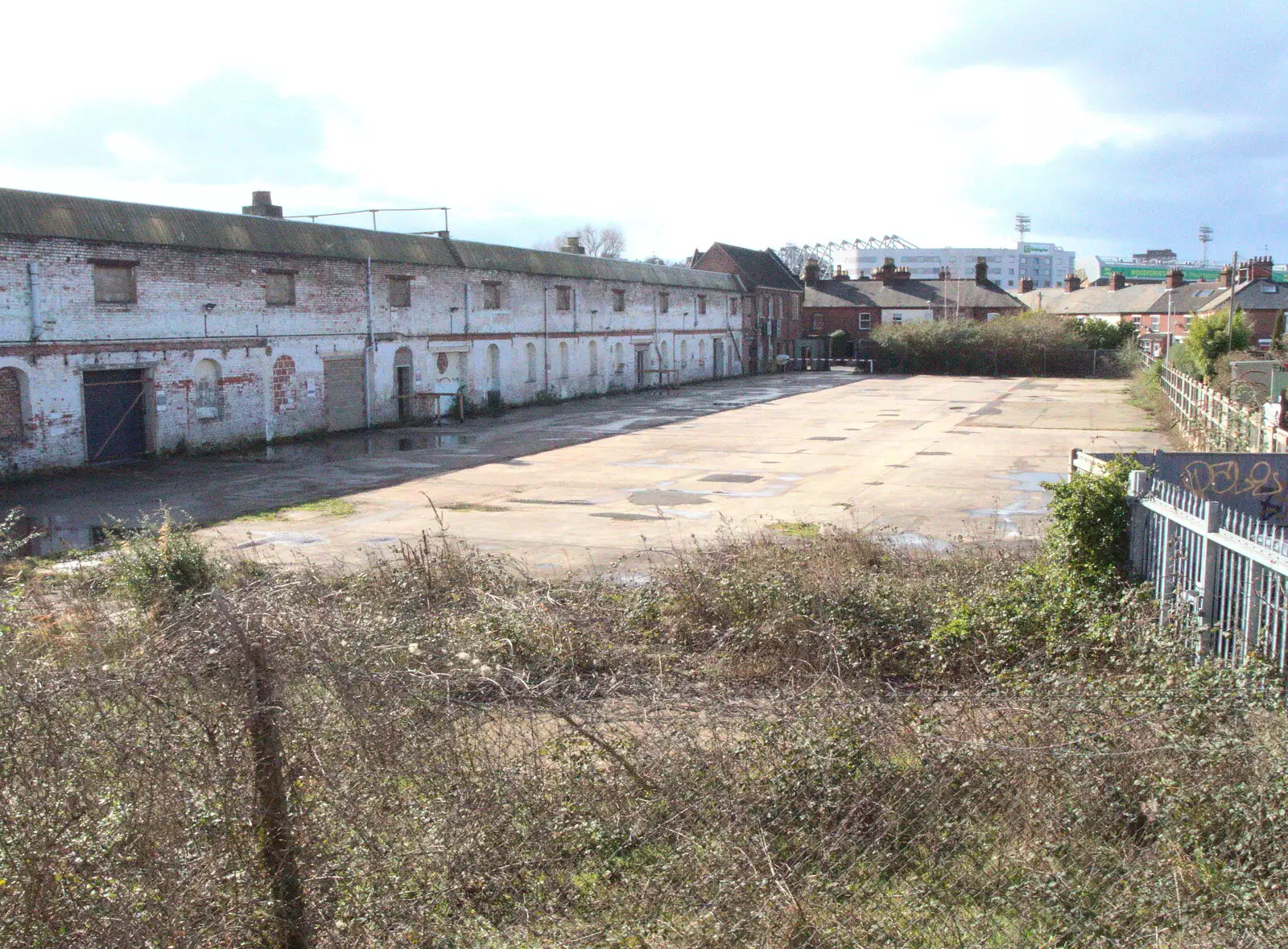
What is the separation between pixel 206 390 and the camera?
81.8ft

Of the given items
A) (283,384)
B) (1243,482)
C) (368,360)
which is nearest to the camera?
(1243,482)

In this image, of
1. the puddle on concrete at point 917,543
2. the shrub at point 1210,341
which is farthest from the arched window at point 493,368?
the puddle on concrete at point 917,543

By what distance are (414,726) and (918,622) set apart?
5.11m

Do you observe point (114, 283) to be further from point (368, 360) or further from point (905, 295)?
point (905, 295)

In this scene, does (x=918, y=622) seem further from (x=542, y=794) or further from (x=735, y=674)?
(x=542, y=794)

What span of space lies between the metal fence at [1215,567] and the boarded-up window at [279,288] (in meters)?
22.6

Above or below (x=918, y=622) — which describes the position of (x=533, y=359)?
above

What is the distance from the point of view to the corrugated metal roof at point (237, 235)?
69.4 feet

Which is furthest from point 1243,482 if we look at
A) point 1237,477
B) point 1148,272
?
point 1148,272

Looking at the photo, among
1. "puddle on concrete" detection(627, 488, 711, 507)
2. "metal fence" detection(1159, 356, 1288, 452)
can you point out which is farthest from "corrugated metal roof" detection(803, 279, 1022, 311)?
"puddle on concrete" detection(627, 488, 711, 507)

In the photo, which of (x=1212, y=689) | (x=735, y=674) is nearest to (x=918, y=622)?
(x=735, y=674)

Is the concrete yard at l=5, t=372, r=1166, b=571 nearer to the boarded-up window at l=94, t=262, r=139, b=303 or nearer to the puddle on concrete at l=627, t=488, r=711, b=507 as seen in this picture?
the puddle on concrete at l=627, t=488, r=711, b=507

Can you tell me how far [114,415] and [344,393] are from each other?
717 centimetres

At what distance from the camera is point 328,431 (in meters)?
28.5
